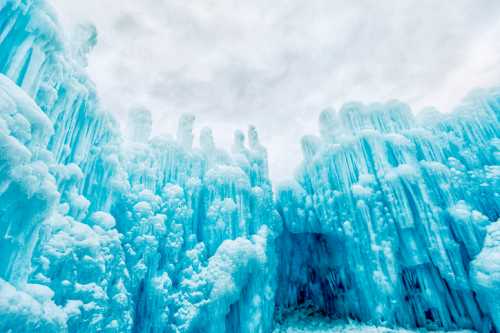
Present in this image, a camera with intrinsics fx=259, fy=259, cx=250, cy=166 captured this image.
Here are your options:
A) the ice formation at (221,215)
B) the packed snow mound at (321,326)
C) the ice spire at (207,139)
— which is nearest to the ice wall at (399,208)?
the ice formation at (221,215)

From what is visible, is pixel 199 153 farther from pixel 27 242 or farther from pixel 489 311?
pixel 489 311

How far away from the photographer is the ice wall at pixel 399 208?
12.5 metres

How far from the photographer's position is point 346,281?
15.8 meters

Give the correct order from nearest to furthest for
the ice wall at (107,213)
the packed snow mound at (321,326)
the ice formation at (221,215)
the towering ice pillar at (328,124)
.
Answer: the ice wall at (107,213), the ice formation at (221,215), the packed snow mound at (321,326), the towering ice pillar at (328,124)

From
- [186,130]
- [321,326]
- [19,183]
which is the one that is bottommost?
[321,326]

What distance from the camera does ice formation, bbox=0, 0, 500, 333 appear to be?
5.55 meters

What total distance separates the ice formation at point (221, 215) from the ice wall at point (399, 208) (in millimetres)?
70

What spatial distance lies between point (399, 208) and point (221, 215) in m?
9.35

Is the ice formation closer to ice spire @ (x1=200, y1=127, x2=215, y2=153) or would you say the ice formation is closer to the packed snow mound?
ice spire @ (x1=200, y1=127, x2=215, y2=153)

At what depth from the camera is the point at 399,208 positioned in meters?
13.7

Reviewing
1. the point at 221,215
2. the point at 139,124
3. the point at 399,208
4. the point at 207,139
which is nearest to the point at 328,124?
the point at 399,208

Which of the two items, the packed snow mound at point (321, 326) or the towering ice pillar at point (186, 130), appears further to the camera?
the towering ice pillar at point (186, 130)

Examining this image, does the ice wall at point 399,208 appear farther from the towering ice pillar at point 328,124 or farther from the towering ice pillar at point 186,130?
the towering ice pillar at point 186,130

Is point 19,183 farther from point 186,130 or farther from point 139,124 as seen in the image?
point 186,130
